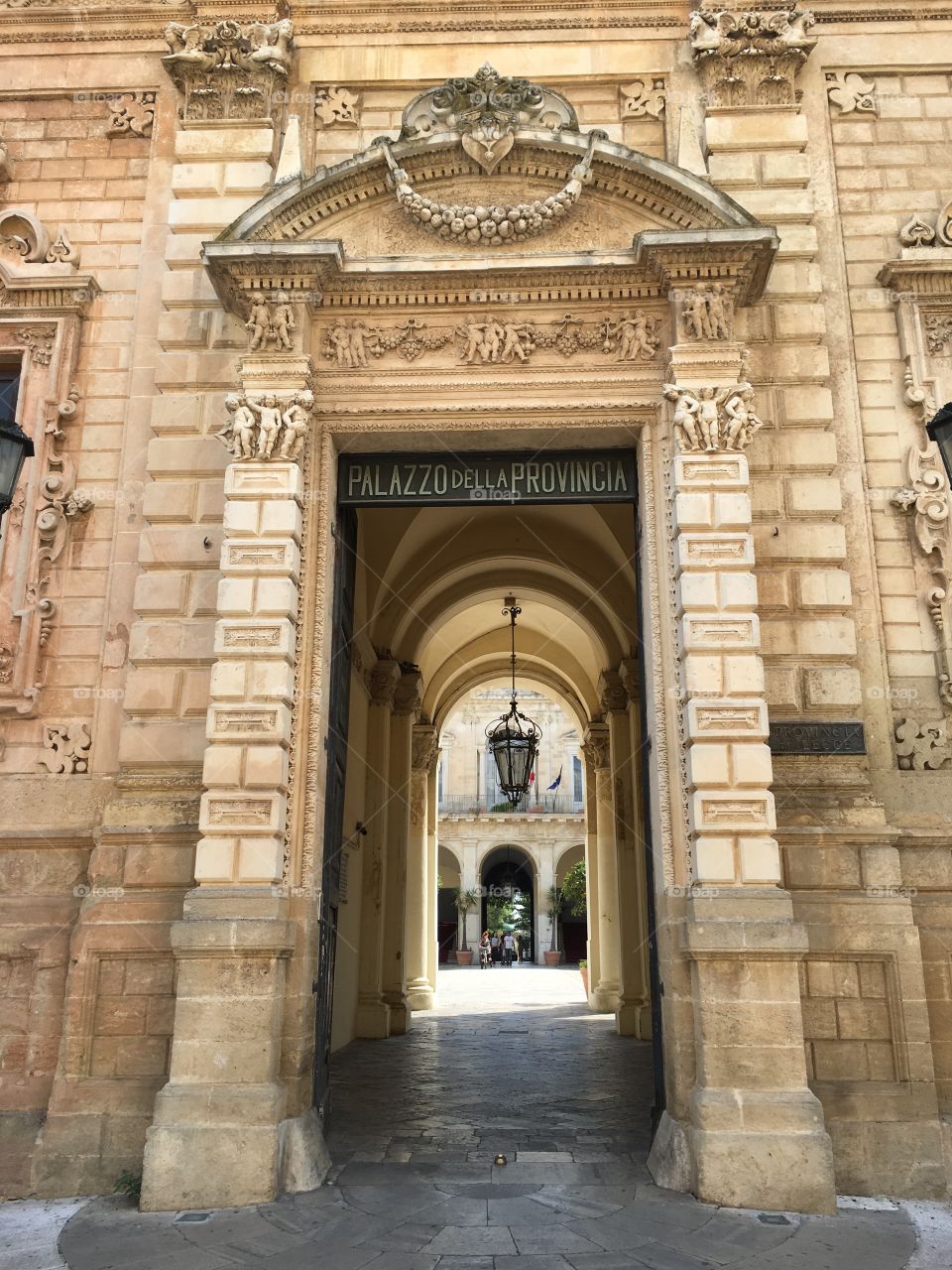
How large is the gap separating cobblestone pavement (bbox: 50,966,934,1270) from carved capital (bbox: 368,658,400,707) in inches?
253

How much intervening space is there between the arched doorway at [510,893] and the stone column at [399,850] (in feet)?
99.5

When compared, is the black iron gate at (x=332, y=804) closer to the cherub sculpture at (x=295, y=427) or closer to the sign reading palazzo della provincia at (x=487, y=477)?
the sign reading palazzo della provincia at (x=487, y=477)

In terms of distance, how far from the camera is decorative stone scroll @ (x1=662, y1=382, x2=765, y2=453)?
757cm

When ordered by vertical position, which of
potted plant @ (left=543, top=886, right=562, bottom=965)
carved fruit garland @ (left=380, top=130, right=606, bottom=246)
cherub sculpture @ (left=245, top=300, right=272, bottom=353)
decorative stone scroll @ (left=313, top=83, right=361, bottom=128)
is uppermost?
decorative stone scroll @ (left=313, top=83, right=361, bottom=128)

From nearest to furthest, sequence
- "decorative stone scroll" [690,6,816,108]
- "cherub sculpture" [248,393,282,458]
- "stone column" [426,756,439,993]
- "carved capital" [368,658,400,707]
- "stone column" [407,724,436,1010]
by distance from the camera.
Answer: "cherub sculpture" [248,393,282,458] < "decorative stone scroll" [690,6,816,108] < "carved capital" [368,658,400,707] < "stone column" [407,724,436,1010] < "stone column" [426,756,439,993]

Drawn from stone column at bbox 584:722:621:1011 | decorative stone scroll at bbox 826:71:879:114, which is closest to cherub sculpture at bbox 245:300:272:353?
decorative stone scroll at bbox 826:71:879:114

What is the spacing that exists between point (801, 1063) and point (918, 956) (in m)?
1.35

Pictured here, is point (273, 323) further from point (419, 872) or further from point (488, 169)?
point (419, 872)

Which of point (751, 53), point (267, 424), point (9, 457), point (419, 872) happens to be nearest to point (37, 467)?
point (267, 424)

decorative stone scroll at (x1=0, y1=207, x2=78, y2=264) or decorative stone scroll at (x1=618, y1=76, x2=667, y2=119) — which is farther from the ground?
decorative stone scroll at (x1=618, y1=76, x2=667, y2=119)

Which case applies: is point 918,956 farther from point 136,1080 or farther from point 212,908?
point 136,1080

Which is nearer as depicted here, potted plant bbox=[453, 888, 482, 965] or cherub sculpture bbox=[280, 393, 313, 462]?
cherub sculpture bbox=[280, 393, 313, 462]

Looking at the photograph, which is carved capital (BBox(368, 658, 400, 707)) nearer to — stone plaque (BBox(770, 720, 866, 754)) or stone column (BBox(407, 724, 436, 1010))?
stone column (BBox(407, 724, 436, 1010))

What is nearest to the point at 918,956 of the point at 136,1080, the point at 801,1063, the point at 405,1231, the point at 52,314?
the point at 801,1063
